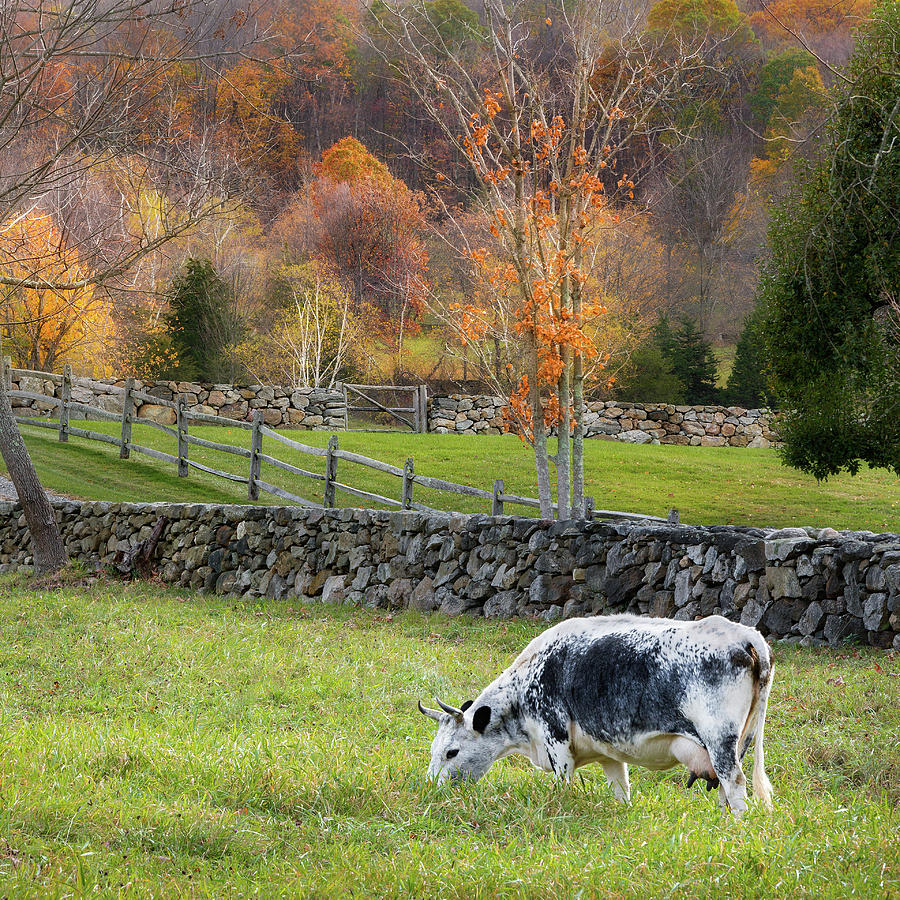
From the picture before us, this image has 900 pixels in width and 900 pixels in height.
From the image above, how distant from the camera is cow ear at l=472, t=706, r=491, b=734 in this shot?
15.5 ft

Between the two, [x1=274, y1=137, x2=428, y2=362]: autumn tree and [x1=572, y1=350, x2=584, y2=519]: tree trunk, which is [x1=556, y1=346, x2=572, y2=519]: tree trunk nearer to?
[x1=572, y1=350, x2=584, y2=519]: tree trunk

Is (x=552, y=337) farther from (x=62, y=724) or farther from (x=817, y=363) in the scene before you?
(x=62, y=724)

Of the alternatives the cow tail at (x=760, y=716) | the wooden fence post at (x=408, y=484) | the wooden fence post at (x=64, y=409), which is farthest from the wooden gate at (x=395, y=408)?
the cow tail at (x=760, y=716)

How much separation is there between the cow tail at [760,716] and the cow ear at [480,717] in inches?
49.2

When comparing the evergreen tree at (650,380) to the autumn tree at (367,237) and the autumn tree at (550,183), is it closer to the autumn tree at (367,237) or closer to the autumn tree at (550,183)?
the autumn tree at (367,237)

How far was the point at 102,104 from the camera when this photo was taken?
1050 centimetres

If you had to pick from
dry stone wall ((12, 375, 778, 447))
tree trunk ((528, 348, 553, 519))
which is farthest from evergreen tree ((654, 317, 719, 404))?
tree trunk ((528, 348, 553, 519))

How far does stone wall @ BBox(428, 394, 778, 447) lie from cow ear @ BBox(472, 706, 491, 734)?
26.0 m

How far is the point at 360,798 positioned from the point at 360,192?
41.8 metres

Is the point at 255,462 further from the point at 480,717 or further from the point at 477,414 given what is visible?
the point at 480,717

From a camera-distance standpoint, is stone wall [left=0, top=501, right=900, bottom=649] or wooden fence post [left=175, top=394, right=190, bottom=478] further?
wooden fence post [left=175, top=394, right=190, bottom=478]

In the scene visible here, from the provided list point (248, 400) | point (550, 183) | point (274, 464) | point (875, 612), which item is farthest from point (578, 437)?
point (248, 400)

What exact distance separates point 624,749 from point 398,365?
35176 millimetres

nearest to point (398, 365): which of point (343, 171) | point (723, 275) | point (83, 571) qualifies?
point (343, 171)
